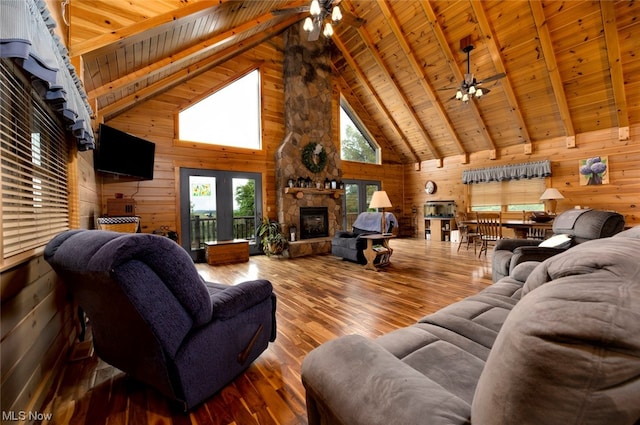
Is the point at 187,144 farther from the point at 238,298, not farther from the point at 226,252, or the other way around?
the point at 238,298

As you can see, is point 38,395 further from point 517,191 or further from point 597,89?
point 517,191

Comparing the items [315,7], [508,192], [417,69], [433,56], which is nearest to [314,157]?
[417,69]

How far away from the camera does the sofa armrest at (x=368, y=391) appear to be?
679mm

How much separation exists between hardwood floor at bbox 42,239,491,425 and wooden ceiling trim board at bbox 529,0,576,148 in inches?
147

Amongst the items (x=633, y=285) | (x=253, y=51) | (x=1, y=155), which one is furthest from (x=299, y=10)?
(x=633, y=285)

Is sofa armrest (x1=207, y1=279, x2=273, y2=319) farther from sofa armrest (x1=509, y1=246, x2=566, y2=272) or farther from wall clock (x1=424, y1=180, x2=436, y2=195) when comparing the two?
wall clock (x1=424, y1=180, x2=436, y2=195)

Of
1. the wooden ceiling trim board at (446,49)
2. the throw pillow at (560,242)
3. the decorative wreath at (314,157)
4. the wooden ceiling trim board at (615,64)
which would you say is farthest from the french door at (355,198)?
the throw pillow at (560,242)

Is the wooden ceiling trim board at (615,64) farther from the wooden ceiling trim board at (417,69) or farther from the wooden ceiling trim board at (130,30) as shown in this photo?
the wooden ceiling trim board at (130,30)

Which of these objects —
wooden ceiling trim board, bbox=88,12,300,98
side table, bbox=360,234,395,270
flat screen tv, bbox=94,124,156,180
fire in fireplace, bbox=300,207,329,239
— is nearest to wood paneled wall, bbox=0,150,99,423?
flat screen tv, bbox=94,124,156,180

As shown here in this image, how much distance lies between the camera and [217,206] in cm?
609

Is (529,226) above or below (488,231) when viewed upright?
above

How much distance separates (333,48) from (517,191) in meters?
6.45

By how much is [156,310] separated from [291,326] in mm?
1528

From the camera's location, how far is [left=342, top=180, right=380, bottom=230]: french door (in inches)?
341
